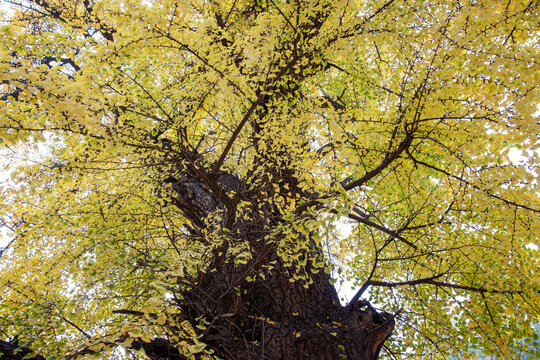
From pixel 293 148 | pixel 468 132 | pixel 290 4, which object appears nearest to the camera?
pixel 290 4

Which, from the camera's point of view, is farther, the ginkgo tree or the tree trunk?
the tree trunk

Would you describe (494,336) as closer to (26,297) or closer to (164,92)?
(164,92)

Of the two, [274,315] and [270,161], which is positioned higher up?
[270,161]

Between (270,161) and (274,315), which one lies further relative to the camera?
(270,161)

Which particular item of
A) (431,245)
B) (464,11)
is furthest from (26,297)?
(464,11)

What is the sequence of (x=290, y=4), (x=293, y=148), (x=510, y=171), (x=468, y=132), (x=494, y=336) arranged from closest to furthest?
(x=510, y=171) → (x=290, y=4) → (x=468, y=132) → (x=293, y=148) → (x=494, y=336)

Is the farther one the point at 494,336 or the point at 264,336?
the point at 494,336

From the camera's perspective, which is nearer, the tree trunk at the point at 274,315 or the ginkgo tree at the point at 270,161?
the ginkgo tree at the point at 270,161

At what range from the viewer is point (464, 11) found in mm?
2803

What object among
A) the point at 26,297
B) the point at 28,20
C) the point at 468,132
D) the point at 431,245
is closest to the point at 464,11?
the point at 468,132

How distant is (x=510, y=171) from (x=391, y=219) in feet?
12.8

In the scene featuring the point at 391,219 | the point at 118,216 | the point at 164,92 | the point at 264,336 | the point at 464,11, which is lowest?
the point at 264,336

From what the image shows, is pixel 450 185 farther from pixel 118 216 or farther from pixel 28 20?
pixel 28 20

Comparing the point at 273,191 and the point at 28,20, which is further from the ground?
the point at 28,20
